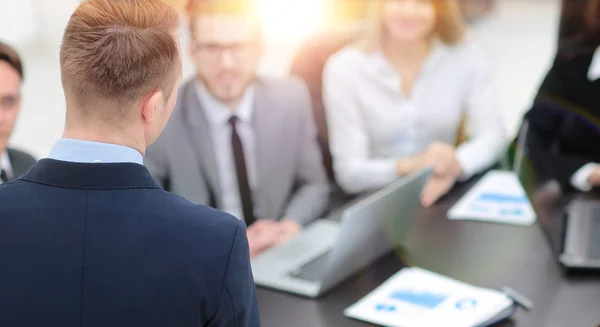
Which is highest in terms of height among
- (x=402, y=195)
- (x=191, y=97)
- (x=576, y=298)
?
(x=191, y=97)

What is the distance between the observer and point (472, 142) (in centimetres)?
227

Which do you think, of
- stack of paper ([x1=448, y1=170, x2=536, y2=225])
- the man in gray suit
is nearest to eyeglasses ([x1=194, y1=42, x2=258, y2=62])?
the man in gray suit

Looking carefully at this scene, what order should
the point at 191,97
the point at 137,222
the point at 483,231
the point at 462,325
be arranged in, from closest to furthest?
the point at 137,222, the point at 462,325, the point at 483,231, the point at 191,97

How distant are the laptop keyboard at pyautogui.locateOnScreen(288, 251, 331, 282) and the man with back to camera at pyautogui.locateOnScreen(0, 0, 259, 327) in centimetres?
59

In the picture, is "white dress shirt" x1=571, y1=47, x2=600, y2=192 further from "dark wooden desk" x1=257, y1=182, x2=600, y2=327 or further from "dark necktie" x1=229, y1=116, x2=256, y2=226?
"dark necktie" x1=229, y1=116, x2=256, y2=226

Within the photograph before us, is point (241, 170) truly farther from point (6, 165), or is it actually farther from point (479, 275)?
point (479, 275)

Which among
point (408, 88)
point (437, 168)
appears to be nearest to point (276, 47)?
point (408, 88)

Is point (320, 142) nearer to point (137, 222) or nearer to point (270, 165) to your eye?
point (270, 165)

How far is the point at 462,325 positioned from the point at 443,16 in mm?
1403

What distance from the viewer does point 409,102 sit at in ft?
7.84

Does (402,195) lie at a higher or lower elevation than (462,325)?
higher

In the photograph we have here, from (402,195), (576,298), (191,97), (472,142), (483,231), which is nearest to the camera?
(576,298)

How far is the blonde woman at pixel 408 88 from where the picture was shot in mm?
2287

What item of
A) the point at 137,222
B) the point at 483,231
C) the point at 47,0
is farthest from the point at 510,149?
the point at 137,222
